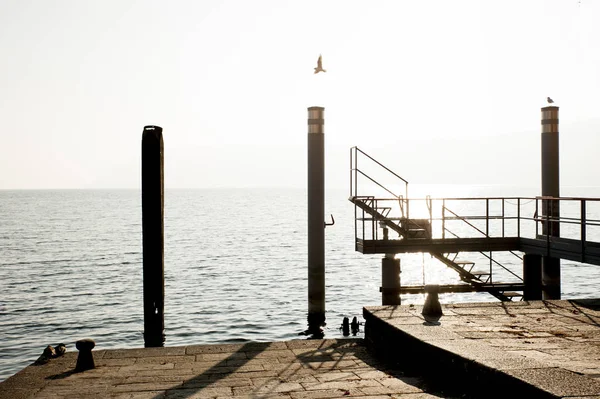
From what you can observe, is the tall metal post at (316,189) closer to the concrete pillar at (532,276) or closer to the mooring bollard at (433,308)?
the concrete pillar at (532,276)

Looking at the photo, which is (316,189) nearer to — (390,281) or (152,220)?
(390,281)

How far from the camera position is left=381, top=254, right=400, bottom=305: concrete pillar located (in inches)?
707

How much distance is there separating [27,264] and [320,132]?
3493 centimetres

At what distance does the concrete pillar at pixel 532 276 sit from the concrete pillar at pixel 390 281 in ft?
11.2

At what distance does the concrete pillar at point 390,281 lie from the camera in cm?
1797

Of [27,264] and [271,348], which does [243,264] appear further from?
[271,348]

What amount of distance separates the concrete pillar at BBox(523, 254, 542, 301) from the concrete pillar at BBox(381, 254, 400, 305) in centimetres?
342

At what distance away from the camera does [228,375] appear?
9.83 meters

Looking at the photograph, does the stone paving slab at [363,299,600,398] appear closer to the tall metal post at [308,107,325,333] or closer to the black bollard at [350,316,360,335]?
the tall metal post at [308,107,325,333]

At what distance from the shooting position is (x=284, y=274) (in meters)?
44.3

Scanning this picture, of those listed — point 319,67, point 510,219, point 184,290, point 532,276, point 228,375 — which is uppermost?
point 319,67

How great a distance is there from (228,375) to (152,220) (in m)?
5.19

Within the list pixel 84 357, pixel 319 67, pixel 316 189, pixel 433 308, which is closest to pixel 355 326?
pixel 316 189

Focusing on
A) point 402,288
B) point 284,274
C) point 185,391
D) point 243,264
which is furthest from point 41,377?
point 243,264
